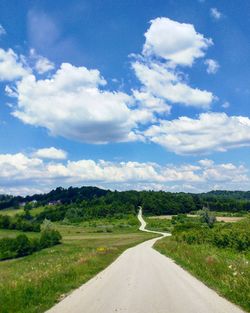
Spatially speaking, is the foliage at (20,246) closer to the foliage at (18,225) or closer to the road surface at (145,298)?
the foliage at (18,225)

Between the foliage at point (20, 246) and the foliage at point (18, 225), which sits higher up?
the foliage at point (18, 225)

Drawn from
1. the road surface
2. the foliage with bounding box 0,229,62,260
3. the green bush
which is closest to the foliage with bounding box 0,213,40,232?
the green bush

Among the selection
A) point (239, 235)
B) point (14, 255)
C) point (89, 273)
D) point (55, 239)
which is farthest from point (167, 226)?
point (89, 273)

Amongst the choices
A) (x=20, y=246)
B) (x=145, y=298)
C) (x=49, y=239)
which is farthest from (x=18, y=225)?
(x=145, y=298)

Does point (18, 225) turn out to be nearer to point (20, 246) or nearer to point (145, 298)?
point (20, 246)

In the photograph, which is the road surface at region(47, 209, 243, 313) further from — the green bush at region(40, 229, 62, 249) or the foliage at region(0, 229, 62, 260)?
the green bush at region(40, 229, 62, 249)

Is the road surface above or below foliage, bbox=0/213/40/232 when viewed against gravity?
above

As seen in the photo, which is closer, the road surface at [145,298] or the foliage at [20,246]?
the road surface at [145,298]

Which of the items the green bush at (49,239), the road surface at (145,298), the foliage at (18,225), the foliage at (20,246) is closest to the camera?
the road surface at (145,298)

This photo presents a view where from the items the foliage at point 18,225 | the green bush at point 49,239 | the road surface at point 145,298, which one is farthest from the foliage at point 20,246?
the road surface at point 145,298

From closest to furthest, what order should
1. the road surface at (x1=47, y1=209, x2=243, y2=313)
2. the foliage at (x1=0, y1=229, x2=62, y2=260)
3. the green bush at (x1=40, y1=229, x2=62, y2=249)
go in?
the road surface at (x1=47, y1=209, x2=243, y2=313) < the foliage at (x1=0, y1=229, x2=62, y2=260) < the green bush at (x1=40, y1=229, x2=62, y2=249)

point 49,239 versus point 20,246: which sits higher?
point 49,239

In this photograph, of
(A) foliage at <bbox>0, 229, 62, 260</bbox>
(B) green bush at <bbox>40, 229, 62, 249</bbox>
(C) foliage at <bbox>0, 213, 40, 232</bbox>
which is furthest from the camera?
(C) foliage at <bbox>0, 213, 40, 232</bbox>

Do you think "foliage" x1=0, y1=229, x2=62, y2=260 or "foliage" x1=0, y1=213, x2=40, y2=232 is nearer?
"foliage" x1=0, y1=229, x2=62, y2=260
